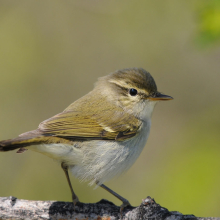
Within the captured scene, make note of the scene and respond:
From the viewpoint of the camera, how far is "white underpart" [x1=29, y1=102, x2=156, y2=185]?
11.8ft

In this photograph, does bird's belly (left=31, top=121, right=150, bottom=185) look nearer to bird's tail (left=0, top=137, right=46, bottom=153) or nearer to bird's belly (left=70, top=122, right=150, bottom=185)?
bird's belly (left=70, top=122, right=150, bottom=185)

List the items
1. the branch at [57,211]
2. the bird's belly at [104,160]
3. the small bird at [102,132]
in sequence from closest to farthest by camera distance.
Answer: the branch at [57,211]
the small bird at [102,132]
the bird's belly at [104,160]

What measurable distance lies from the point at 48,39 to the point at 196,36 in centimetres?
396

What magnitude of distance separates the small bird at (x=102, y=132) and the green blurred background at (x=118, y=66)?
86 cm

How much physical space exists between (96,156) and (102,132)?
0.34 m

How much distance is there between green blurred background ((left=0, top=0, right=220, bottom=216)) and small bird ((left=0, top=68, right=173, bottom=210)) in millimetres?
864

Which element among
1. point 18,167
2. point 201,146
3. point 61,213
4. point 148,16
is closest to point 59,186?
point 18,167

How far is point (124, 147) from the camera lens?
154 inches

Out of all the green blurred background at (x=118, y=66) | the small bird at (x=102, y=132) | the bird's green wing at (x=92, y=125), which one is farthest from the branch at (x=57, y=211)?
the green blurred background at (x=118, y=66)

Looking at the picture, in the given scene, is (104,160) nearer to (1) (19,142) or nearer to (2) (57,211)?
(2) (57,211)

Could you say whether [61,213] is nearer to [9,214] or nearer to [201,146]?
[9,214]

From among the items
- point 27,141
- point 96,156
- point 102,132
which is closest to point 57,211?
point 96,156

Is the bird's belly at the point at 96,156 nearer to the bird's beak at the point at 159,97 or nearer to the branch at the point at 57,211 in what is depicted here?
the branch at the point at 57,211

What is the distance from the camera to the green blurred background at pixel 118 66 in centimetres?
439
